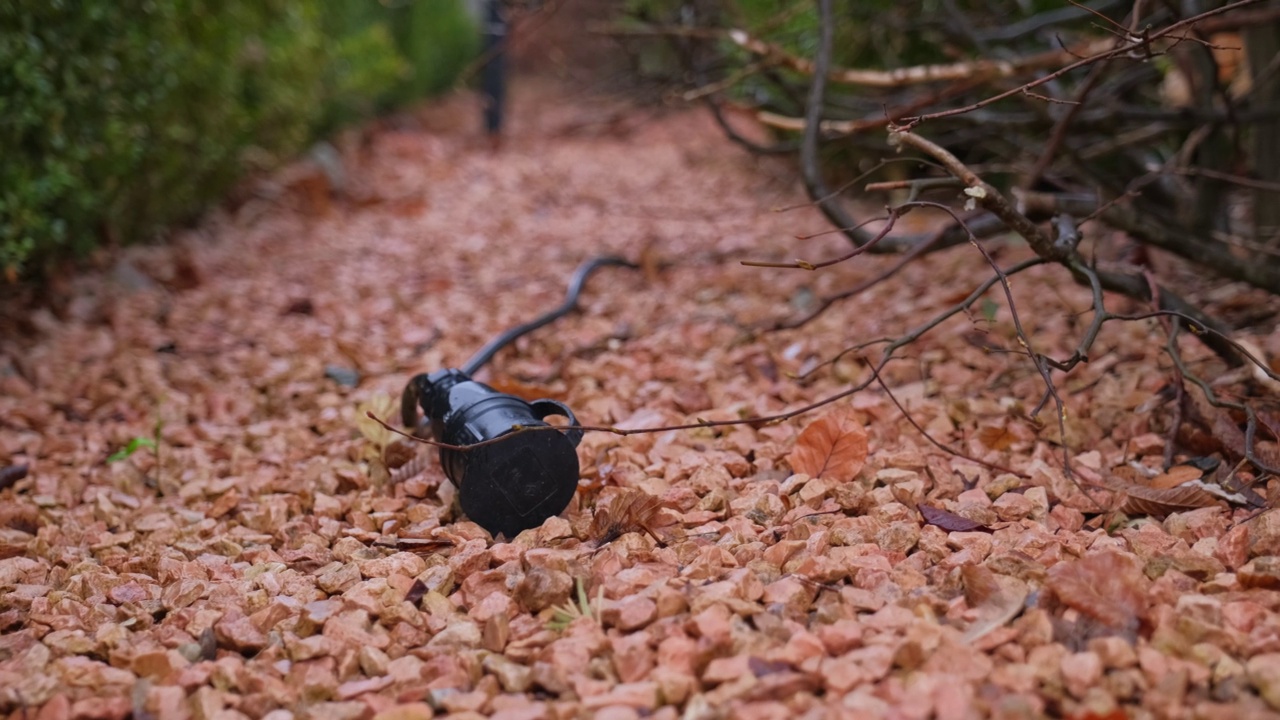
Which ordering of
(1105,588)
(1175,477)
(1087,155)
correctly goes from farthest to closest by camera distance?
1. (1087,155)
2. (1175,477)
3. (1105,588)

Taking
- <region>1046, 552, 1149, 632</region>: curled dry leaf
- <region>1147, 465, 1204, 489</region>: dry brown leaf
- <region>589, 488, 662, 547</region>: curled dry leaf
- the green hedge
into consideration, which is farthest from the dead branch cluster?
the green hedge

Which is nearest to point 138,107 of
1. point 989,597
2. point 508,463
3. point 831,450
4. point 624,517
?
point 508,463

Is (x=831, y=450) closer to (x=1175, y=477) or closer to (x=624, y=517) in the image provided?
(x=624, y=517)

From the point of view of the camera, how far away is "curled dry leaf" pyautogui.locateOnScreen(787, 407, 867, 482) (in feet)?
5.96

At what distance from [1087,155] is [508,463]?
2187mm

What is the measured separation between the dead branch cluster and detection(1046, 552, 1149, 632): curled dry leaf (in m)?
0.18

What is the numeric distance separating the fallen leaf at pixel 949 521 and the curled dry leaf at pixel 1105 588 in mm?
227

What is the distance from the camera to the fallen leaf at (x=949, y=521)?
62.8 inches

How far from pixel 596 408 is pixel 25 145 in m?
2.00

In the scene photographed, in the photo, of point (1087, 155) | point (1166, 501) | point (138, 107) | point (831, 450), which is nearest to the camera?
point (1166, 501)

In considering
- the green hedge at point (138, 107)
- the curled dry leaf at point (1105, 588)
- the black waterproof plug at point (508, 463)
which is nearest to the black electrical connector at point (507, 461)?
the black waterproof plug at point (508, 463)

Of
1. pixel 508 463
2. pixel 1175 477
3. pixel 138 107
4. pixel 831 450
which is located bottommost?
pixel 1175 477

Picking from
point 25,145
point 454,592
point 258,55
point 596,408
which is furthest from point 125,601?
point 258,55

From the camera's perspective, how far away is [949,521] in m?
1.62
